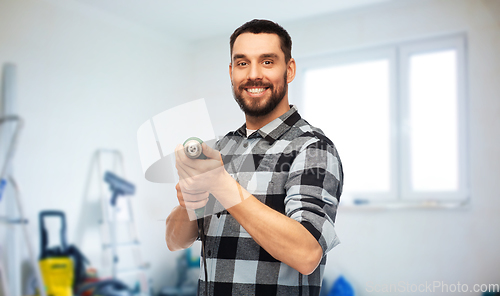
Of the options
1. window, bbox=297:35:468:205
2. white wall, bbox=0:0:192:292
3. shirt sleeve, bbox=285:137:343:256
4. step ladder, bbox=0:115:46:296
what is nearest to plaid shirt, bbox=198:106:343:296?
shirt sleeve, bbox=285:137:343:256

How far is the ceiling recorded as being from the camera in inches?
91.2

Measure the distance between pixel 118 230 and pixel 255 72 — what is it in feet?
A: 6.98

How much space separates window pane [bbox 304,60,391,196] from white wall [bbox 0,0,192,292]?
0.99m

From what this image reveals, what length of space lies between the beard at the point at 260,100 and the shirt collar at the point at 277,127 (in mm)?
26

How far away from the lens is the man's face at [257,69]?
640 millimetres

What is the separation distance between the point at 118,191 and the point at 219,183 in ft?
7.03

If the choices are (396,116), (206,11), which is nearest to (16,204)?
(206,11)

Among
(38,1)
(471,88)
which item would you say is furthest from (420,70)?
(38,1)

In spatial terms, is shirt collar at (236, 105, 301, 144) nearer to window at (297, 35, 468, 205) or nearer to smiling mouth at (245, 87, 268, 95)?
smiling mouth at (245, 87, 268, 95)

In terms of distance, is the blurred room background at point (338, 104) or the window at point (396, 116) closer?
the blurred room background at point (338, 104)

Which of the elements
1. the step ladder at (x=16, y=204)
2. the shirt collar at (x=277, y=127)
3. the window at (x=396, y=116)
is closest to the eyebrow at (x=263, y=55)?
the shirt collar at (x=277, y=127)

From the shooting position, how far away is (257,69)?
2.08ft

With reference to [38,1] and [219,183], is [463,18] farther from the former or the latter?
[38,1]

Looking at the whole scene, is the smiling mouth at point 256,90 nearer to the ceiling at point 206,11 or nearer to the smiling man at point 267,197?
the smiling man at point 267,197
